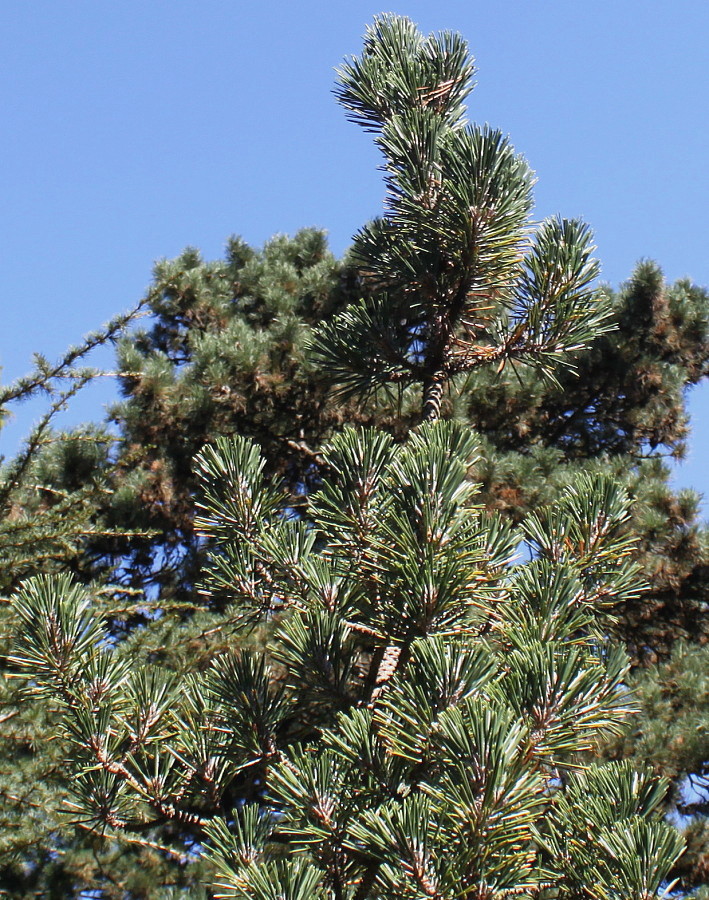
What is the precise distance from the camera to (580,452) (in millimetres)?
7426

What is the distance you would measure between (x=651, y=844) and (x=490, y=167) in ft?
5.36

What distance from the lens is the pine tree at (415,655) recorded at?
164cm

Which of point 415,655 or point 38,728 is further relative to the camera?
point 38,728

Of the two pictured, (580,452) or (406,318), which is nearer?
(406,318)

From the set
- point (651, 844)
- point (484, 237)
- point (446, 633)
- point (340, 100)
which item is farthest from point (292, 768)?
point (340, 100)

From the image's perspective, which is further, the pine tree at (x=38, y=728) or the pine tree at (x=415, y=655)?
the pine tree at (x=38, y=728)

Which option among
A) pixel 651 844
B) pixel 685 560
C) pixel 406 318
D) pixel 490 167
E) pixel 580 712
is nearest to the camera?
pixel 651 844

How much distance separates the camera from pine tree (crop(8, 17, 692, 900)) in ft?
5.38

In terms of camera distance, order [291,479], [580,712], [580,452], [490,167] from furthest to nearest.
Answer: [580,452] < [291,479] < [490,167] < [580,712]

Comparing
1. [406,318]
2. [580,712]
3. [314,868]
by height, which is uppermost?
[406,318]

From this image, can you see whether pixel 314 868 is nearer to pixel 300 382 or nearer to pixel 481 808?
pixel 481 808

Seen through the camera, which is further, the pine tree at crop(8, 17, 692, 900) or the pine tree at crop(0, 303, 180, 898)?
the pine tree at crop(0, 303, 180, 898)

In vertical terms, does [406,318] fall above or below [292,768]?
above

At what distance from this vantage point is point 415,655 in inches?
70.9
